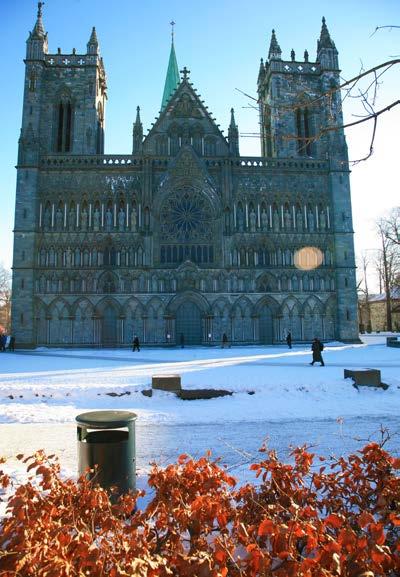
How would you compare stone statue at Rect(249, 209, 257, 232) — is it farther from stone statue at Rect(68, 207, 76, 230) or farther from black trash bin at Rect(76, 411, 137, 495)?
black trash bin at Rect(76, 411, 137, 495)

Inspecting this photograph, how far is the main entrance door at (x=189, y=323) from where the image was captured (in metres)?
36.2

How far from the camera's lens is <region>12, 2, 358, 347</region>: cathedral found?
3600cm

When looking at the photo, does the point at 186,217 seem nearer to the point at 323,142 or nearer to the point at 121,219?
the point at 121,219

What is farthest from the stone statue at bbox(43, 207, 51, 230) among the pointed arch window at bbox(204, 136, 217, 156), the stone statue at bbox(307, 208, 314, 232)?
the stone statue at bbox(307, 208, 314, 232)

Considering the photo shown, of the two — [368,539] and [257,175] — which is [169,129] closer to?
[257,175]

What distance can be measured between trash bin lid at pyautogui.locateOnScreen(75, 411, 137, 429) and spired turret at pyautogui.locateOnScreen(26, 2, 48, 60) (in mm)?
44709

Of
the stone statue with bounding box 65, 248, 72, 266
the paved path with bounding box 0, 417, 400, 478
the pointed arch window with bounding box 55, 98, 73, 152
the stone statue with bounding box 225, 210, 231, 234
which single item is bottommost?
the paved path with bounding box 0, 417, 400, 478

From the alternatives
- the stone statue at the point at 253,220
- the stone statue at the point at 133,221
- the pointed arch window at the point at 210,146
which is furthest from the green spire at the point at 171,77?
the stone statue at the point at 253,220

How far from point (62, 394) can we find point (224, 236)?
87.0 ft

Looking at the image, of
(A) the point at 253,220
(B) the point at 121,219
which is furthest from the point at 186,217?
(A) the point at 253,220

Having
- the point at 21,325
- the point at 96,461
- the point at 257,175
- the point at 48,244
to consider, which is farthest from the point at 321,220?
the point at 96,461

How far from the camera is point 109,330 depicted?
36000 millimetres

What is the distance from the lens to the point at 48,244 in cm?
3669

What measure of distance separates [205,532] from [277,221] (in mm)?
36539
